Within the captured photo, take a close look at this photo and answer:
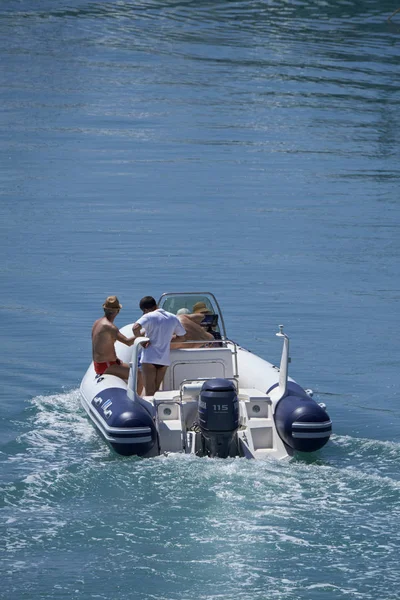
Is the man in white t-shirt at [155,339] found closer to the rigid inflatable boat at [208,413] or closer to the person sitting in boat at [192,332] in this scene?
the rigid inflatable boat at [208,413]

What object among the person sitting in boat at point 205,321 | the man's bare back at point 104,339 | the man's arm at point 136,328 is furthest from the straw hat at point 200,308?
the man's arm at point 136,328

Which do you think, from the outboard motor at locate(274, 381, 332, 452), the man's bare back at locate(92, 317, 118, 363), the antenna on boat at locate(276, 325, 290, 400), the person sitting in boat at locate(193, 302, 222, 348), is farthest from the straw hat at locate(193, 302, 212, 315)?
the outboard motor at locate(274, 381, 332, 452)

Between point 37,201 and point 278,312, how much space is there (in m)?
9.01

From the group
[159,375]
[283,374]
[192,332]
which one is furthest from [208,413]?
[192,332]

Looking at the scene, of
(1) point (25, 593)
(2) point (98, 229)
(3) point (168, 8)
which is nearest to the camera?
(1) point (25, 593)

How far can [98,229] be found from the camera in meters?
21.8

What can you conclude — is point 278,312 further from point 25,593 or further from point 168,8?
point 168,8

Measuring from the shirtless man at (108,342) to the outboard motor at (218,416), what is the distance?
1208 millimetres

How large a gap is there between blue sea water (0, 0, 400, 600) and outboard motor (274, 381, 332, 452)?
0.25 metres

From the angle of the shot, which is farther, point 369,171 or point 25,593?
point 369,171

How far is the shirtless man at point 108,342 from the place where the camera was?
1096cm

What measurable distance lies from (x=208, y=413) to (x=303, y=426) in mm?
878

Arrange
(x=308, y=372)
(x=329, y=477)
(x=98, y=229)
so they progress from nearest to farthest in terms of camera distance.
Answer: (x=329, y=477) → (x=308, y=372) → (x=98, y=229)

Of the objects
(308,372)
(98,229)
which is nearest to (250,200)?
(98,229)
